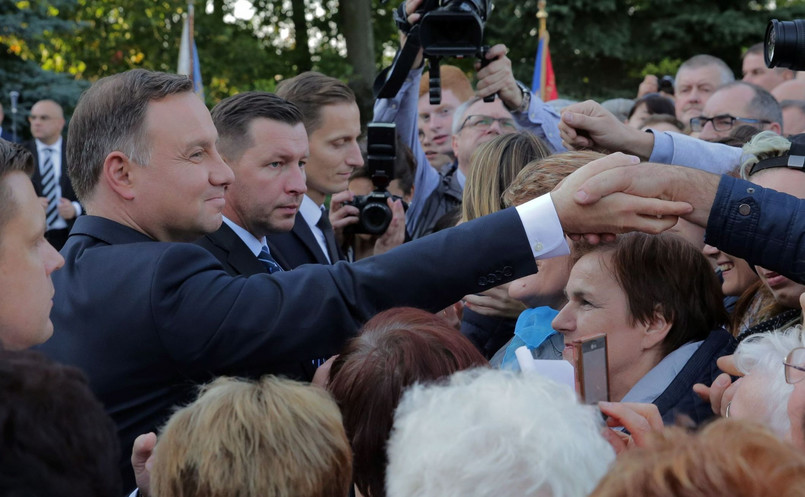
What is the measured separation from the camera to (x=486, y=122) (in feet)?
17.4

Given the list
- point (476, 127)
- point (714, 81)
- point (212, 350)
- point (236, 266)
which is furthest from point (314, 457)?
point (714, 81)

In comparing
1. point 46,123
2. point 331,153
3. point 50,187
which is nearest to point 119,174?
point 331,153

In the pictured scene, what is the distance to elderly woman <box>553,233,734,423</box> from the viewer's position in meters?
2.87

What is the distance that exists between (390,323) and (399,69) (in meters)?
2.54

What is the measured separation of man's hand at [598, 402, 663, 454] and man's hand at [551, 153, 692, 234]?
0.64 meters

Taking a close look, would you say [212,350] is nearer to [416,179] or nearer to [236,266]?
[236,266]

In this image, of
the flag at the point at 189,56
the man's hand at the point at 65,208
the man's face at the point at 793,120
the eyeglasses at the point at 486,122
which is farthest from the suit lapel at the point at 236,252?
the flag at the point at 189,56

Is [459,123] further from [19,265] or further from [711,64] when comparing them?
[19,265]

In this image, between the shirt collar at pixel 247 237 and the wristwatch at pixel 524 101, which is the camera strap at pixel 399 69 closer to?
the wristwatch at pixel 524 101

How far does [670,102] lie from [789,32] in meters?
5.10

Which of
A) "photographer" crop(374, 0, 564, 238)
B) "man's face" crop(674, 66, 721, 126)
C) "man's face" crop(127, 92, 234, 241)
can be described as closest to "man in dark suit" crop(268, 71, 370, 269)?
"photographer" crop(374, 0, 564, 238)

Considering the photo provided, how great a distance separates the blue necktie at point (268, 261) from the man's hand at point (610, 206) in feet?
4.16

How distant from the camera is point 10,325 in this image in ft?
6.98

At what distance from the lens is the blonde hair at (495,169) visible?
3691 mm
